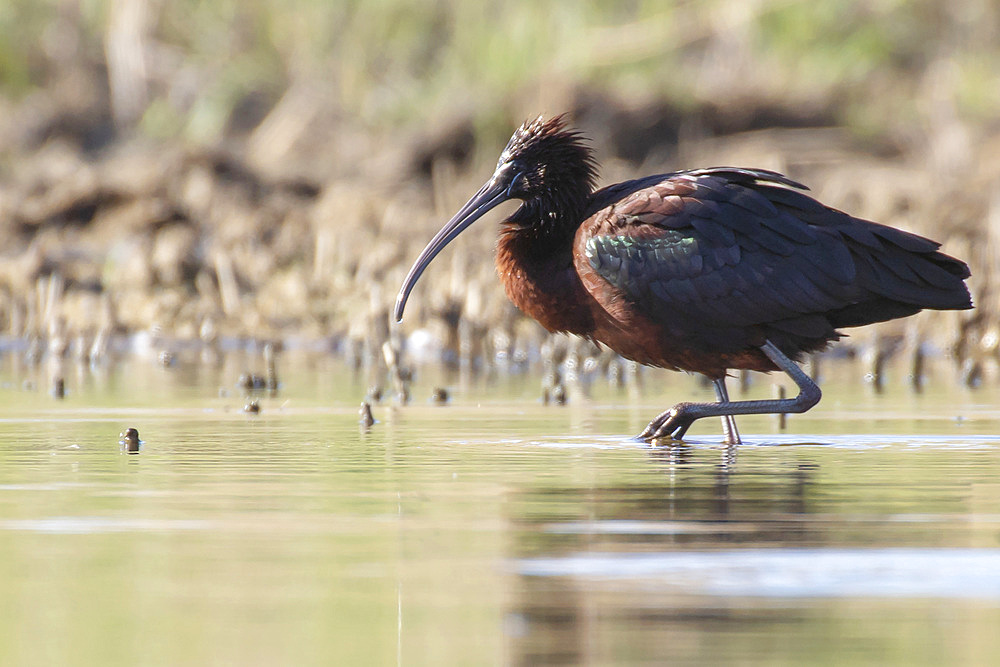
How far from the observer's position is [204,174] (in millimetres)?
20516

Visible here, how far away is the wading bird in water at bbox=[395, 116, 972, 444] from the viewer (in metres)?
9.00

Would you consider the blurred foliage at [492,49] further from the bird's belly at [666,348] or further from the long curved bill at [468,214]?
the bird's belly at [666,348]

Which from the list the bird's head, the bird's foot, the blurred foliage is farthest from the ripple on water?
the blurred foliage

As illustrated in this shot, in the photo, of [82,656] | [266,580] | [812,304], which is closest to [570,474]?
[812,304]

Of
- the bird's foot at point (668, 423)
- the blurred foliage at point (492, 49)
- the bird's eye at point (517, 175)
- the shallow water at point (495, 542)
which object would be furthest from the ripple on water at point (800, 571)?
the blurred foliage at point (492, 49)

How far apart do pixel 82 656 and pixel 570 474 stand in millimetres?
3578

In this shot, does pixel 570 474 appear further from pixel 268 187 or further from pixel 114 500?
pixel 268 187

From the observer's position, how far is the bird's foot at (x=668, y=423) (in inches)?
356

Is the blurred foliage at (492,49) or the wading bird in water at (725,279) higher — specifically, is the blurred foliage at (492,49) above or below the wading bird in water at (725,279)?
above

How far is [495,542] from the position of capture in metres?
5.88

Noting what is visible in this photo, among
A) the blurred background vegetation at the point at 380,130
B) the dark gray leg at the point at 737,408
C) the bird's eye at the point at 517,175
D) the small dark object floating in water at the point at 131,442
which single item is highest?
the blurred background vegetation at the point at 380,130

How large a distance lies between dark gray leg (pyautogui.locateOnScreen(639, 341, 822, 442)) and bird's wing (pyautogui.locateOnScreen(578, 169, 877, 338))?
0.96ft

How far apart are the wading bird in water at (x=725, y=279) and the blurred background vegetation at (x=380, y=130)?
5.62 meters

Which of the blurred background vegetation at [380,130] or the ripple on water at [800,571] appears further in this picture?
the blurred background vegetation at [380,130]
